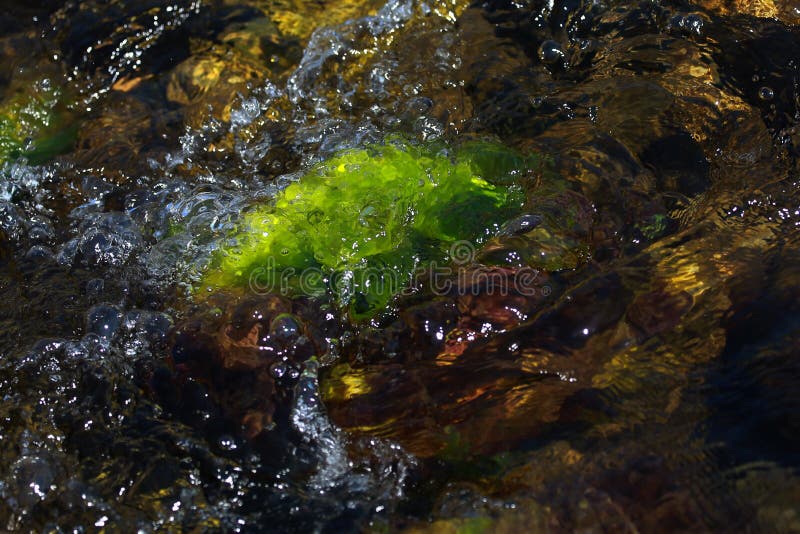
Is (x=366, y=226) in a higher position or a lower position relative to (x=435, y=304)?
higher

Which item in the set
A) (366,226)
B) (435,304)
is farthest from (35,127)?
(435,304)

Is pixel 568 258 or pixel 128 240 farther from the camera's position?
pixel 128 240

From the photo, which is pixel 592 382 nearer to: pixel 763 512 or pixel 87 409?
pixel 763 512

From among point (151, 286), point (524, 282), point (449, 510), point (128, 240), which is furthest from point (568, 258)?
point (128, 240)

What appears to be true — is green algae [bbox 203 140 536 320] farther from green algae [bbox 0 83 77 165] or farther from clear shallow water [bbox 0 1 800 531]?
green algae [bbox 0 83 77 165]

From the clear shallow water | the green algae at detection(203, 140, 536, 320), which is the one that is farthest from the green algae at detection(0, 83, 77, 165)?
the green algae at detection(203, 140, 536, 320)

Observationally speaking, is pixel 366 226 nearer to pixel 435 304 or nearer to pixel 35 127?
pixel 435 304

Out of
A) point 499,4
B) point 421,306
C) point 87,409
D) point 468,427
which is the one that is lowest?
point 87,409
